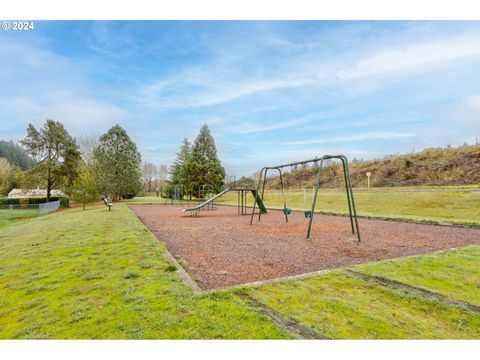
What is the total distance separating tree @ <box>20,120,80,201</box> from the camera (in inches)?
1196

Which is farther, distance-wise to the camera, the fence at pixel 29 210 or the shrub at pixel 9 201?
the shrub at pixel 9 201

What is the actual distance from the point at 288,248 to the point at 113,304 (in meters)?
3.98

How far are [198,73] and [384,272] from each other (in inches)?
474

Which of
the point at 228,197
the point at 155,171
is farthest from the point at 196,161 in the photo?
the point at 155,171

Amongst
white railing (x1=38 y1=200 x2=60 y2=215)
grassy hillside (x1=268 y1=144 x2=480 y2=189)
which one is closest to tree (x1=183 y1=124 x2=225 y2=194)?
grassy hillside (x1=268 y1=144 x2=480 y2=189)

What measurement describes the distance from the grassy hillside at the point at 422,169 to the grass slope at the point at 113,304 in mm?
23289

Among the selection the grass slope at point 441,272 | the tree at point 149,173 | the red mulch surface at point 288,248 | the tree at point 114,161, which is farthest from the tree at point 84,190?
the tree at point 149,173

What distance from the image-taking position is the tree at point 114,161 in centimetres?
3120

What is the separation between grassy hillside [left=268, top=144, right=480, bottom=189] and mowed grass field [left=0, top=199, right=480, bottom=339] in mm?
20474

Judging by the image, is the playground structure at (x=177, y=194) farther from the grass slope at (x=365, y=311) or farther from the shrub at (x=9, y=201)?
the grass slope at (x=365, y=311)

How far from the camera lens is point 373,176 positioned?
27922 mm

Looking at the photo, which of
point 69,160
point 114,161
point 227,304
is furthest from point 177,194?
point 227,304

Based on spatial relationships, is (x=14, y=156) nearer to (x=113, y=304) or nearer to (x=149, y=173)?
(x=149, y=173)

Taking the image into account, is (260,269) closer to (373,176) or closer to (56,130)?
(373,176)
